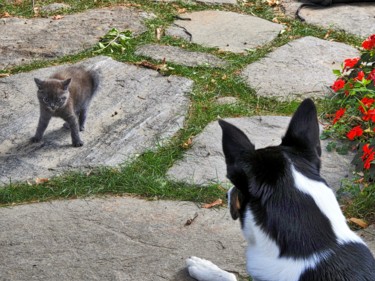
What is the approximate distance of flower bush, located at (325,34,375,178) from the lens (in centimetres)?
479

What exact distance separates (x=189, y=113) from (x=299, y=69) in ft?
4.57

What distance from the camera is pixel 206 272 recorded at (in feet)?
12.8

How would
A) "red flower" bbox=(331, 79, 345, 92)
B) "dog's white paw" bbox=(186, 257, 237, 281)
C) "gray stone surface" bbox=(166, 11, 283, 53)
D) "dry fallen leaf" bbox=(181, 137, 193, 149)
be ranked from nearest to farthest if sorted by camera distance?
1. "dog's white paw" bbox=(186, 257, 237, 281)
2. "dry fallen leaf" bbox=(181, 137, 193, 149)
3. "red flower" bbox=(331, 79, 345, 92)
4. "gray stone surface" bbox=(166, 11, 283, 53)

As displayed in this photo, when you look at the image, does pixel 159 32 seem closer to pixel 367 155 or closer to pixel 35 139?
pixel 35 139

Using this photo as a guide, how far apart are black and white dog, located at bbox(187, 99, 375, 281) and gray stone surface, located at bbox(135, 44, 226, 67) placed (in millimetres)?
3497

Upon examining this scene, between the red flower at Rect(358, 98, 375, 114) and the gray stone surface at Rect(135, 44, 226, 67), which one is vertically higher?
the red flower at Rect(358, 98, 375, 114)

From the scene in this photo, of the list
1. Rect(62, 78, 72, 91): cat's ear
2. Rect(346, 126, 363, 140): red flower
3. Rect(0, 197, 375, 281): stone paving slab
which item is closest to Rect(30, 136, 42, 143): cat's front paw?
Rect(62, 78, 72, 91): cat's ear

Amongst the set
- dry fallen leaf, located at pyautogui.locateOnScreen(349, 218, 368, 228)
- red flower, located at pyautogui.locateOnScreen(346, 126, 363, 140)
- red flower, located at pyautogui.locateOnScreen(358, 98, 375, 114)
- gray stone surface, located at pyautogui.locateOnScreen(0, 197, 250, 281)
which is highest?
red flower, located at pyautogui.locateOnScreen(358, 98, 375, 114)

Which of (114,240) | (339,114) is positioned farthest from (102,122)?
(339,114)

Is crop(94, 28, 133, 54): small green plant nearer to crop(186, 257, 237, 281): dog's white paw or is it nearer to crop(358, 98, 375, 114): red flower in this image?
crop(358, 98, 375, 114): red flower

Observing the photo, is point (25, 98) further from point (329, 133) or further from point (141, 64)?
point (329, 133)

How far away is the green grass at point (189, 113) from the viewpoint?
4.72 meters

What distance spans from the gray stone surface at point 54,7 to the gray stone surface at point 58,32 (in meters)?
0.27

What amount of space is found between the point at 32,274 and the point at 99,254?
0.41 meters
